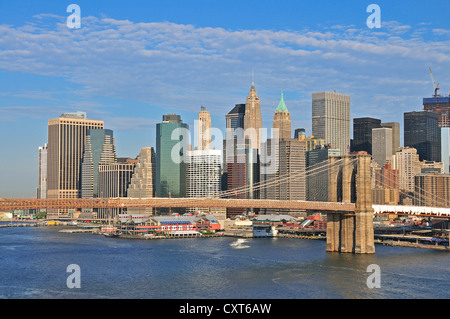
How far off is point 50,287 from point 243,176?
381ft

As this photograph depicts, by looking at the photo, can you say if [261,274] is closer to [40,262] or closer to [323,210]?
[323,210]

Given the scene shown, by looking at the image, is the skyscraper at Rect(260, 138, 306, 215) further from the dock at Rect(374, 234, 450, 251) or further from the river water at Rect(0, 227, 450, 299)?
the river water at Rect(0, 227, 450, 299)

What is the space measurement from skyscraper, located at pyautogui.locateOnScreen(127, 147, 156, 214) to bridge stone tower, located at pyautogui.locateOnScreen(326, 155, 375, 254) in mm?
105627

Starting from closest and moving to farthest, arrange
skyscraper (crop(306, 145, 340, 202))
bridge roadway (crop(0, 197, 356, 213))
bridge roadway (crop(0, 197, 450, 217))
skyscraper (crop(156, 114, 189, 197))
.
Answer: bridge roadway (crop(0, 197, 450, 217)) → bridge roadway (crop(0, 197, 356, 213)) → skyscraper (crop(306, 145, 340, 202)) → skyscraper (crop(156, 114, 189, 197))

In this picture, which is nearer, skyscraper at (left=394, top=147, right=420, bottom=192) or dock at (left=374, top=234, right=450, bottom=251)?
dock at (left=374, top=234, right=450, bottom=251)

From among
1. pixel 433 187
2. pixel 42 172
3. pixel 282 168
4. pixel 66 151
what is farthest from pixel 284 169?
pixel 42 172

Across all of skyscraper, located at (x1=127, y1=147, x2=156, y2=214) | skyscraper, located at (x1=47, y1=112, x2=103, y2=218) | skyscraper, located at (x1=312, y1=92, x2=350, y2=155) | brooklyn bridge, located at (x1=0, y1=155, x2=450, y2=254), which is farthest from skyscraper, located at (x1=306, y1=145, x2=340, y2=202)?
brooklyn bridge, located at (x1=0, y1=155, x2=450, y2=254)

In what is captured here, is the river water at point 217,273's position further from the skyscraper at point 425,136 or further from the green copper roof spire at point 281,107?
the skyscraper at point 425,136

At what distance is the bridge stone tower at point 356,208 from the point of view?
178 ft

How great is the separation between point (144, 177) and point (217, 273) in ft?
400

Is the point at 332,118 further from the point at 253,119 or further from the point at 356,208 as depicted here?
the point at 356,208

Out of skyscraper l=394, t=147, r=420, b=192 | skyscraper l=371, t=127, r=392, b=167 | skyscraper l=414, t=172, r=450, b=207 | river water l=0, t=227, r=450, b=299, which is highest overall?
skyscraper l=371, t=127, r=392, b=167

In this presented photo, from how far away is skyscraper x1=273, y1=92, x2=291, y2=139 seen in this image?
7028 inches
